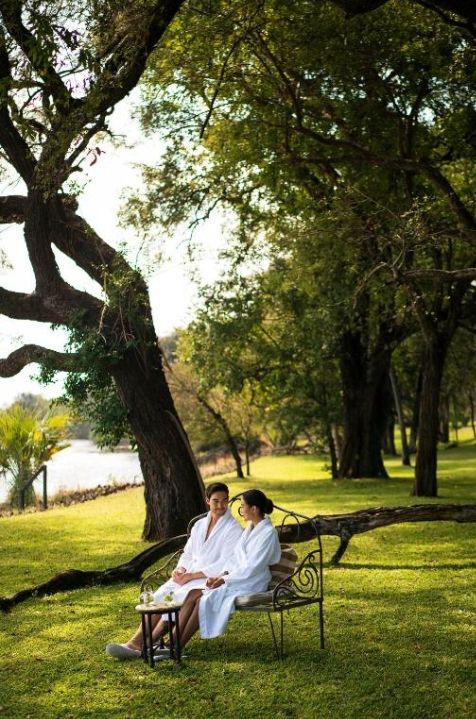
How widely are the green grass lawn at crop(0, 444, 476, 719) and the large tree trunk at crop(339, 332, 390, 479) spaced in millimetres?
13903

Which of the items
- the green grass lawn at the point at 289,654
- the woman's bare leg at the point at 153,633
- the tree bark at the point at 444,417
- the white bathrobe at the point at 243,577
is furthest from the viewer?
the tree bark at the point at 444,417

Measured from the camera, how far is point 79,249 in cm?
1519

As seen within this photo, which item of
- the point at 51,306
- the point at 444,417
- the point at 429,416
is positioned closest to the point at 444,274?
the point at 51,306

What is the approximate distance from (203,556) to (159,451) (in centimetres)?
743

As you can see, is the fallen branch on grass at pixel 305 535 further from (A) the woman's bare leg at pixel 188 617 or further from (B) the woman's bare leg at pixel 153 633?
(A) the woman's bare leg at pixel 188 617

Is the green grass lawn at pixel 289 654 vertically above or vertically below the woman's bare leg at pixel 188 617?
below

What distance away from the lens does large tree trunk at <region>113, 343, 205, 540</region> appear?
14.9 metres

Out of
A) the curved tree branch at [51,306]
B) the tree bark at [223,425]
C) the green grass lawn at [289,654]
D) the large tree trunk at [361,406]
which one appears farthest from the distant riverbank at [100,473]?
the green grass lawn at [289,654]

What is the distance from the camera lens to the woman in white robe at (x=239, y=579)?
689 centimetres

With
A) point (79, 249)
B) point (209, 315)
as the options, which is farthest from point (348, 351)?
point (79, 249)

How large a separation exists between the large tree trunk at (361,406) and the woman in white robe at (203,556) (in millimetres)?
19449

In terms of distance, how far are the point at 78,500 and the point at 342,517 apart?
16285mm

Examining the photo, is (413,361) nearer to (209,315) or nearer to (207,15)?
(209,315)

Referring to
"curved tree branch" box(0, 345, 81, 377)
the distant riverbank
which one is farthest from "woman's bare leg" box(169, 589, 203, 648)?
the distant riverbank
